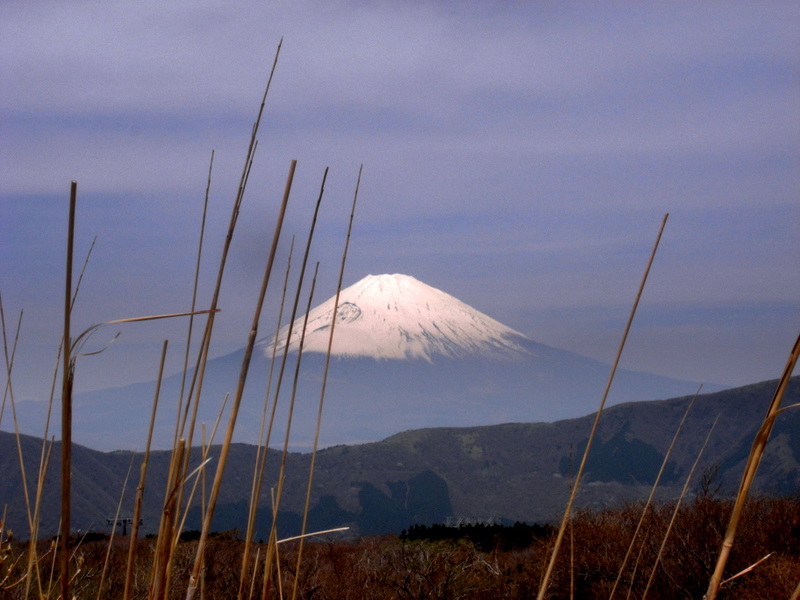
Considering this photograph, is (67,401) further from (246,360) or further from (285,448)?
(285,448)

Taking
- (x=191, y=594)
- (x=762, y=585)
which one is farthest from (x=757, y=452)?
(x=762, y=585)

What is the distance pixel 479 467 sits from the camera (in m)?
153

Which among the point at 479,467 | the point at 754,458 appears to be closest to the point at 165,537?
the point at 754,458

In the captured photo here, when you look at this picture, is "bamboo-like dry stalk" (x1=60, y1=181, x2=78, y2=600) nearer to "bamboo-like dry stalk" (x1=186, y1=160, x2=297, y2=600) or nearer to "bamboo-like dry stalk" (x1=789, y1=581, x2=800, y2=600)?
"bamboo-like dry stalk" (x1=186, y1=160, x2=297, y2=600)

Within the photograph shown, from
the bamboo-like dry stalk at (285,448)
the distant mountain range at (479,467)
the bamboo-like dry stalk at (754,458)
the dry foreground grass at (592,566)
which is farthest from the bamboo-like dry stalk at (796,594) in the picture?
the distant mountain range at (479,467)

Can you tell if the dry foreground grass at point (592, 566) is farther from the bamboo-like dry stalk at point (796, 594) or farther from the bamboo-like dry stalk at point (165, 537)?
the bamboo-like dry stalk at point (796, 594)

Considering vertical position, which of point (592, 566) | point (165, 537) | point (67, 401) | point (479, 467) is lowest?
point (479, 467)

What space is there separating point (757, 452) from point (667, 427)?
171568mm

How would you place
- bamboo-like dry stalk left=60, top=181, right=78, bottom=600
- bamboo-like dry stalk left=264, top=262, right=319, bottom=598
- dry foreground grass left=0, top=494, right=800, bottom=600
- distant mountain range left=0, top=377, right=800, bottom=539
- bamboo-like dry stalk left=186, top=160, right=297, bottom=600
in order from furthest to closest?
distant mountain range left=0, top=377, right=800, bottom=539, dry foreground grass left=0, top=494, right=800, bottom=600, bamboo-like dry stalk left=264, top=262, right=319, bottom=598, bamboo-like dry stalk left=186, top=160, right=297, bottom=600, bamboo-like dry stalk left=60, top=181, right=78, bottom=600

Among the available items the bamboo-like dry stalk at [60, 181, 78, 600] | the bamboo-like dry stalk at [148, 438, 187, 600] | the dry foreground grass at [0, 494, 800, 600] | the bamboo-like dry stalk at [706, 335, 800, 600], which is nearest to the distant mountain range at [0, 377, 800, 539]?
the dry foreground grass at [0, 494, 800, 600]

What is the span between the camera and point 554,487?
135500 millimetres

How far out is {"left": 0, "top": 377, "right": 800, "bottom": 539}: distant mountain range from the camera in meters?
126

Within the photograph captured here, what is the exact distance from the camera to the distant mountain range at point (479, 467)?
126375 millimetres

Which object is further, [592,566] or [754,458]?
[592,566]
